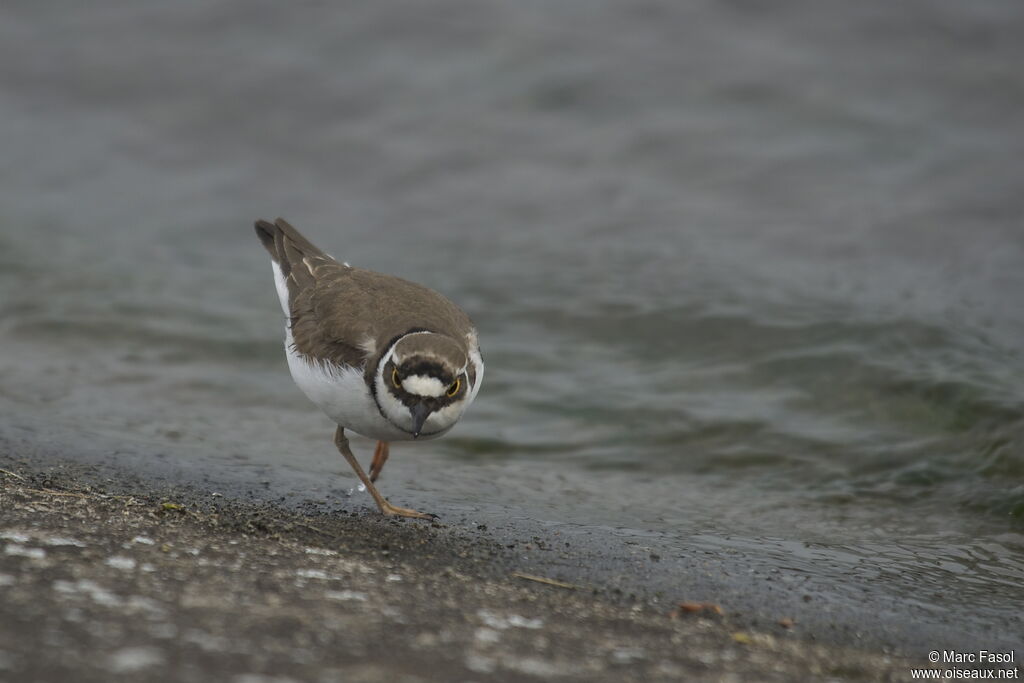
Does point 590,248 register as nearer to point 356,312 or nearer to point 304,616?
point 356,312

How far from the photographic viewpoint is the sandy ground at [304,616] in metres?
3.47

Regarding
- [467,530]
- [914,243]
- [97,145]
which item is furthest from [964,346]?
[97,145]

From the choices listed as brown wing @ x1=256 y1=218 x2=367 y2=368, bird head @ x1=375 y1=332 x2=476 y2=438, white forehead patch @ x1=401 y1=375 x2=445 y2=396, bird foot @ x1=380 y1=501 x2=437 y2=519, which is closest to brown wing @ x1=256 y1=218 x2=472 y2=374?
brown wing @ x1=256 y1=218 x2=367 y2=368

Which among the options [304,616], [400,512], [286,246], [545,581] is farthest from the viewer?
[286,246]

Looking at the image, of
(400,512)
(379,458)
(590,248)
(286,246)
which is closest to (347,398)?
(400,512)

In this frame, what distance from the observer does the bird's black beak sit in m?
5.57

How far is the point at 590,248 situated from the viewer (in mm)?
11688

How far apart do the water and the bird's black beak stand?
1.00m

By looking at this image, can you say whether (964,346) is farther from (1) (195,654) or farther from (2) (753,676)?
(1) (195,654)

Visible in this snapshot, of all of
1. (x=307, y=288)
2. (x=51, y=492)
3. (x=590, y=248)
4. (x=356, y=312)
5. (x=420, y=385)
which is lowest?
(x=51, y=492)

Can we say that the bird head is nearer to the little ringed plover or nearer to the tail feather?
the little ringed plover

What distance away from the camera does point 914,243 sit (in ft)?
37.3

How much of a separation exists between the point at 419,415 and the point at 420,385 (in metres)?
0.15

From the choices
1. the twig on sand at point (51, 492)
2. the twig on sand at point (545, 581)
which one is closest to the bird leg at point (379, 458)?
the twig on sand at point (51, 492)
